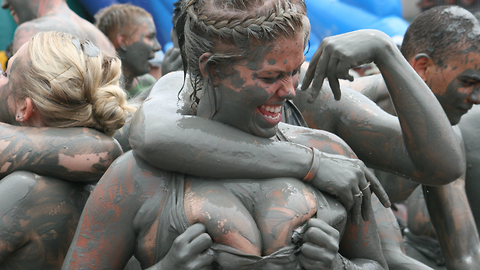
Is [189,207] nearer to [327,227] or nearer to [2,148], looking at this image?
[327,227]

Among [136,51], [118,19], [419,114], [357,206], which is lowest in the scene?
[136,51]

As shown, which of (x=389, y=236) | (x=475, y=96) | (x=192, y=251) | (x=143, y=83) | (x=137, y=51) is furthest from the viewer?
(x=143, y=83)

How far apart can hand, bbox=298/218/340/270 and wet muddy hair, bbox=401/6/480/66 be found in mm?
1983

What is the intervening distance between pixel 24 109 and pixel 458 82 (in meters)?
2.57

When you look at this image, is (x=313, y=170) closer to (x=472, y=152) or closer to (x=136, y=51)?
(x=472, y=152)

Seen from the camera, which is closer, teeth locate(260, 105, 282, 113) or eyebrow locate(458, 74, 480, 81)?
teeth locate(260, 105, 282, 113)

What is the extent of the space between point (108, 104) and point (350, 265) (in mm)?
1244

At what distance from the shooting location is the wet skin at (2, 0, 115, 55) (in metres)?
4.05

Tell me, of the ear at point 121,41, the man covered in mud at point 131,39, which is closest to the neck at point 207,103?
the man covered in mud at point 131,39

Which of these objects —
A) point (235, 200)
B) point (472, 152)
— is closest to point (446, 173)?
point (235, 200)

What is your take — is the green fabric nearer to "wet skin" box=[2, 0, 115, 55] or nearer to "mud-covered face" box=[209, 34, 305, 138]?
"wet skin" box=[2, 0, 115, 55]

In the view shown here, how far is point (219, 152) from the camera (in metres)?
1.68

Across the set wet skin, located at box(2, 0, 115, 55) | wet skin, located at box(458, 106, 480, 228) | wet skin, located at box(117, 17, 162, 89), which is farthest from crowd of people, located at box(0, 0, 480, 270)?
wet skin, located at box(117, 17, 162, 89)

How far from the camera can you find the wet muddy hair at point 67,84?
2053mm
